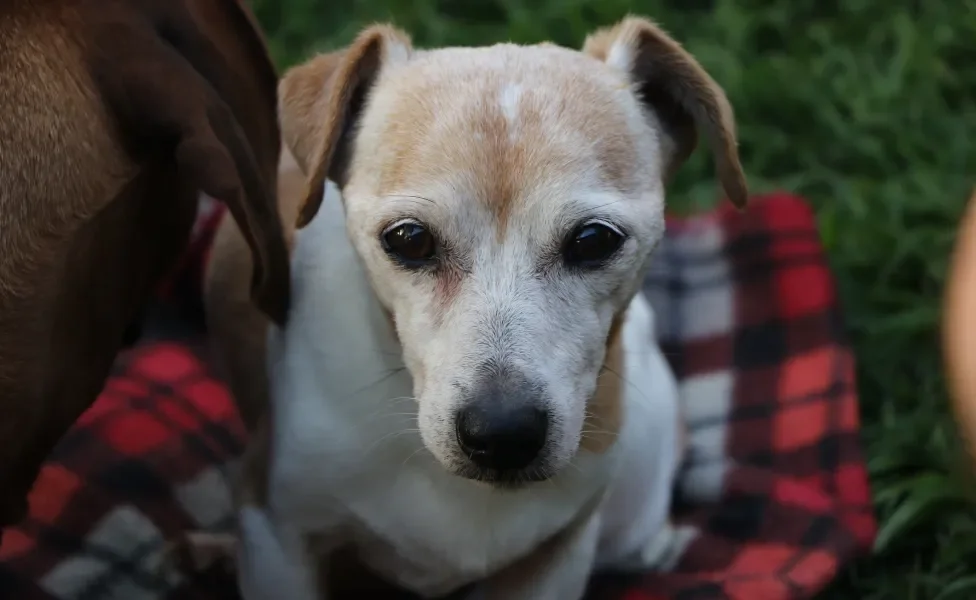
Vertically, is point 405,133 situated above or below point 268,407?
above

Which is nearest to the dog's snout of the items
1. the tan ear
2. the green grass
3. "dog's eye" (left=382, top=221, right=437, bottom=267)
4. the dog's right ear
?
"dog's eye" (left=382, top=221, right=437, bottom=267)

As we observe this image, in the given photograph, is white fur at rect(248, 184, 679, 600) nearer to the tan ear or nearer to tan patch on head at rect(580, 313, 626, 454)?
tan patch on head at rect(580, 313, 626, 454)

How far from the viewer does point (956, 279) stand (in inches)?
75.4

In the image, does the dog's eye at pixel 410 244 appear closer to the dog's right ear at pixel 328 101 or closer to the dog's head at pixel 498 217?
the dog's head at pixel 498 217

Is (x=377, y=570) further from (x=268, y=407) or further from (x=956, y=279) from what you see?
(x=956, y=279)

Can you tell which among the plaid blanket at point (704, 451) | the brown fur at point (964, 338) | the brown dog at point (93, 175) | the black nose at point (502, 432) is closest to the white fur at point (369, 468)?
the brown dog at point (93, 175)

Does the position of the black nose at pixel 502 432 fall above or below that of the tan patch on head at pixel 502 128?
below

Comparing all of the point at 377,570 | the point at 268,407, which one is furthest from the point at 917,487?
the point at 268,407

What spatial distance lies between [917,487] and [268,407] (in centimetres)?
130

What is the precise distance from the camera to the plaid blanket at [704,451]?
206 centimetres

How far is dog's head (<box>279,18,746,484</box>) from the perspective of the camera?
150 centimetres

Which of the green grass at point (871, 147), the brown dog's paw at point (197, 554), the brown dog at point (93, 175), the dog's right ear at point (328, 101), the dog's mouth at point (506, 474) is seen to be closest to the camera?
the brown dog at point (93, 175)

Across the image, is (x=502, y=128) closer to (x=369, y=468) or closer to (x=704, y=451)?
(x=369, y=468)

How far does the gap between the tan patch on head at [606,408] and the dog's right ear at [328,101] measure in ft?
1.53
